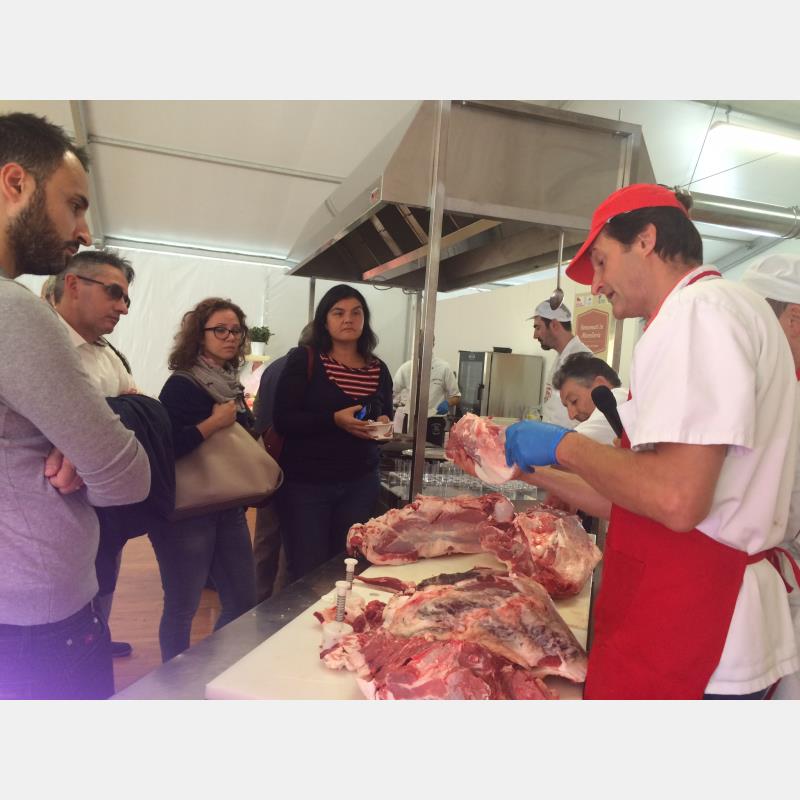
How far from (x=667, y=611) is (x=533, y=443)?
1.58ft

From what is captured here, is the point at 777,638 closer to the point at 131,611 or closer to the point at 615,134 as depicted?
the point at 615,134

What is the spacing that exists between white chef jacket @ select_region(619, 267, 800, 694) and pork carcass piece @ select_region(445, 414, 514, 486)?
Answer: 53 cm

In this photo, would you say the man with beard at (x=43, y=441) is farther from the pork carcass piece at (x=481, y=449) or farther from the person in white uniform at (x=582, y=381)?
the person in white uniform at (x=582, y=381)

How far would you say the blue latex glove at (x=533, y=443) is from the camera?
1.43 m

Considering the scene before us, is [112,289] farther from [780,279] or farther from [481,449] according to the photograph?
[780,279]

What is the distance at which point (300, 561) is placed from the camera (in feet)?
9.66

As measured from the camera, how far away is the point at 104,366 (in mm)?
2381

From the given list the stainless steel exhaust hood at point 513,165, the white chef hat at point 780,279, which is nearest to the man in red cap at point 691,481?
the white chef hat at point 780,279

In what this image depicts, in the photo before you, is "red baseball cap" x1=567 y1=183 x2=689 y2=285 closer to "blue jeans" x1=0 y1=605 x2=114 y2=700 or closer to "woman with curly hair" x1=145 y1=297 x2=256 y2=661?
"blue jeans" x1=0 y1=605 x2=114 y2=700

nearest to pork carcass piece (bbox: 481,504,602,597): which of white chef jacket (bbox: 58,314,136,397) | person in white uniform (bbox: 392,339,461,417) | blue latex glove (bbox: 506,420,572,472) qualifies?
blue latex glove (bbox: 506,420,572,472)

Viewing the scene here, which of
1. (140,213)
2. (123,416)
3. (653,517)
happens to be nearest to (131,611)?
(123,416)

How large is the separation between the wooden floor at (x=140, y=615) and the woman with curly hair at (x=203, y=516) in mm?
802

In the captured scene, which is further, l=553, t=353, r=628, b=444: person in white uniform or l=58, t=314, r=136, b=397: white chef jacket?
l=553, t=353, r=628, b=444: person in white uniform

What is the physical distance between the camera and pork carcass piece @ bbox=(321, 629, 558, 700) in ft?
4.11
